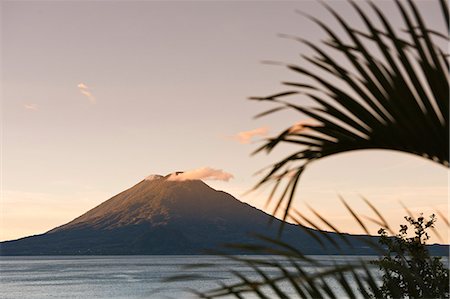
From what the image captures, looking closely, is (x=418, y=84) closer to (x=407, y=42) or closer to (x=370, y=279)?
(x=407, y=42)

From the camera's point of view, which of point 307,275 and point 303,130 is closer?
point 307,275

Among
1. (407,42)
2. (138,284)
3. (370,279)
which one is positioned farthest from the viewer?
(138,284)

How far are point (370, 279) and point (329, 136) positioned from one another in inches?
22.8

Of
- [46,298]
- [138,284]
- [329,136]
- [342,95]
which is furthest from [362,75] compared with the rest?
[138,284]

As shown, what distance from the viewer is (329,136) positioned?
7.09ft

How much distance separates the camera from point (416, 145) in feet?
6.67

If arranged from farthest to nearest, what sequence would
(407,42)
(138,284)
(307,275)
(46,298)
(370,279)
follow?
(138,284) → (46,298) → (370,279) → (407,42) → (307,275)

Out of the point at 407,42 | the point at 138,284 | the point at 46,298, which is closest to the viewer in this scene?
the point at 407,42

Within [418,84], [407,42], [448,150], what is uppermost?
[407,42]

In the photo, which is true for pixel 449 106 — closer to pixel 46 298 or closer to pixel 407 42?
pixel 407 42

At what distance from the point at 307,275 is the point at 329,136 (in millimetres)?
421

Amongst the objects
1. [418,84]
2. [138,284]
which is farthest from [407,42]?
[138,284]

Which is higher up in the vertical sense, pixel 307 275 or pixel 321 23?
pixel 321 23

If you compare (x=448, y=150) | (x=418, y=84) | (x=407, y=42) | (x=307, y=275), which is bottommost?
(x=307, y=275)
